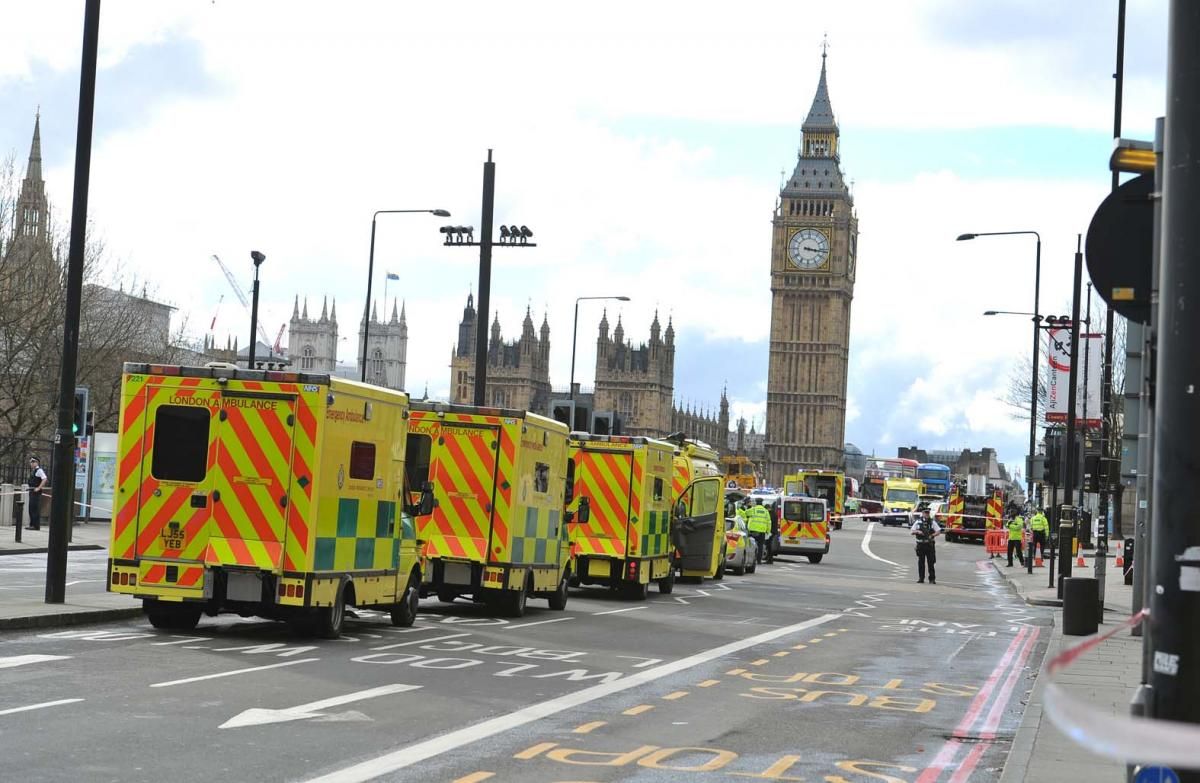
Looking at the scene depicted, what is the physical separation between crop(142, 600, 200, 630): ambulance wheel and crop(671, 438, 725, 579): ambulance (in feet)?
51.4

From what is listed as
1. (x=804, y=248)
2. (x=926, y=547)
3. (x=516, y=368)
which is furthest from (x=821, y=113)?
(x=926, y=547)

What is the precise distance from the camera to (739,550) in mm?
40781

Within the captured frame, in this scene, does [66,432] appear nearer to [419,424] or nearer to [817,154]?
[419,424]

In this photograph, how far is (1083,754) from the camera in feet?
35.9

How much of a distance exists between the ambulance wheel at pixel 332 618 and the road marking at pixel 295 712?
4.49m

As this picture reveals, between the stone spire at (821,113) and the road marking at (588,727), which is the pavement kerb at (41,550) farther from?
the stone spire at (821,113)

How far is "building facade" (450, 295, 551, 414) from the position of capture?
7603 inches

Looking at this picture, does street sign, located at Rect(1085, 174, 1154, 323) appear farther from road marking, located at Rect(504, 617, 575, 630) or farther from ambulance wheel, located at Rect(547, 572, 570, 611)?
ambulance wheel, located at Rect(547, 572, 570, 611)

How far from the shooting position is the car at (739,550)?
40531 millimetres

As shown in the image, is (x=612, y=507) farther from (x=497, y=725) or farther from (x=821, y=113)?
(x=821, y=113)

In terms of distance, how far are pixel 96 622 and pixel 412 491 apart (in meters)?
4.17

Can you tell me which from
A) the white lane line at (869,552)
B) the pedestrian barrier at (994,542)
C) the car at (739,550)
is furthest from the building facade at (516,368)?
the car at (739,550)

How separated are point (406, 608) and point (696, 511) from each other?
1511cm

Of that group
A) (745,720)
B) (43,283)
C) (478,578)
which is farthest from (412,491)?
(43,283)
